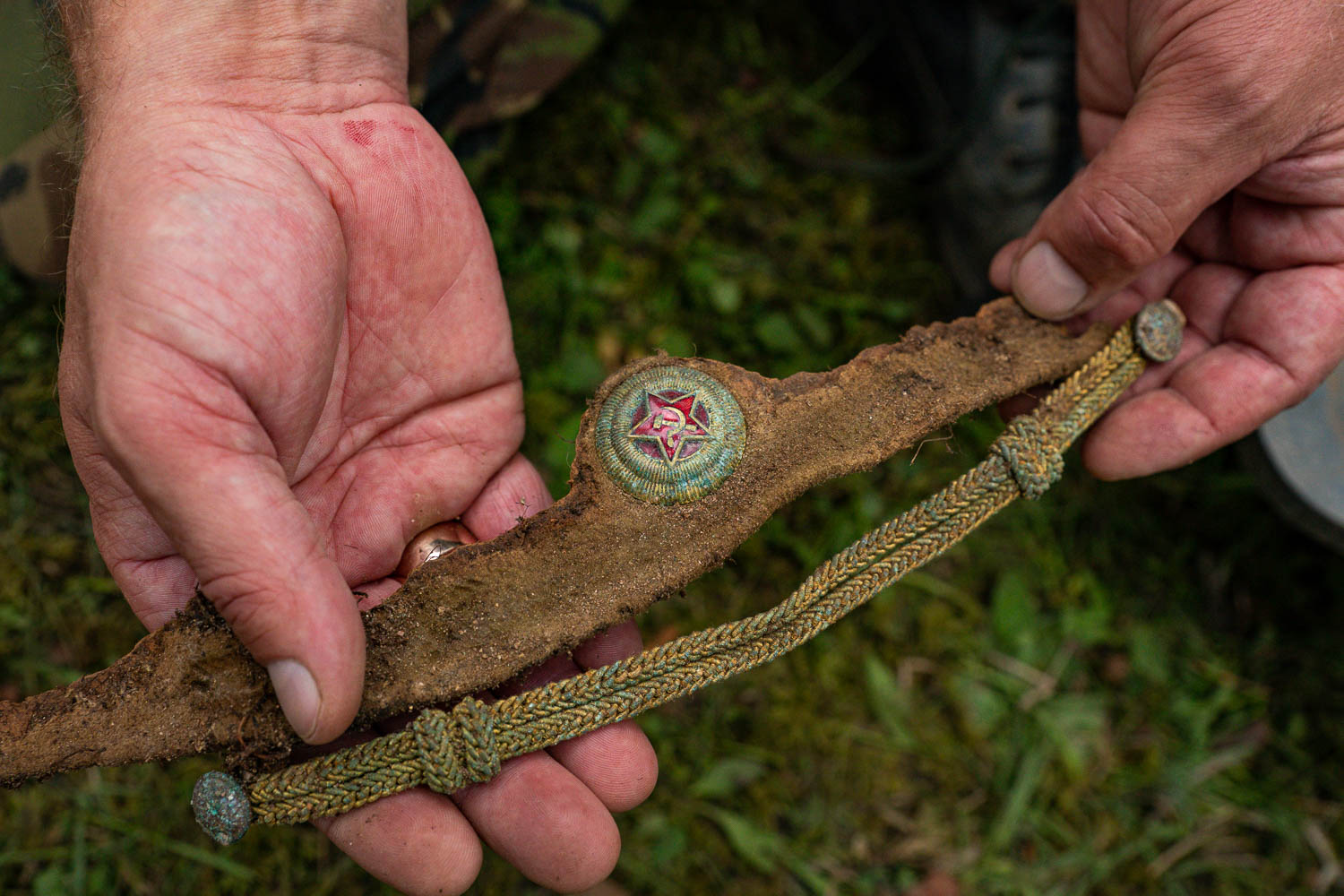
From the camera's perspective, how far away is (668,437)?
89.4 inches

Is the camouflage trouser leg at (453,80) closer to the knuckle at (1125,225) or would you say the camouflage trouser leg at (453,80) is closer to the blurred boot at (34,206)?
the blurred boot at (34,206)

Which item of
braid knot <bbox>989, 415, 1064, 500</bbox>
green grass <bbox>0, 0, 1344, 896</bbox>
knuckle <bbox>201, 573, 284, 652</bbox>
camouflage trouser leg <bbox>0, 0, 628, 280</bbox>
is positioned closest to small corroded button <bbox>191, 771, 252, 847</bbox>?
A: knuckle <bbox>201, 573, 284, 652</bbox>

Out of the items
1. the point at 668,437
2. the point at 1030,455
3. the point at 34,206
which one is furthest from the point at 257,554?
the point at 34,206

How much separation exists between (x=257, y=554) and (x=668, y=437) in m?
1.00

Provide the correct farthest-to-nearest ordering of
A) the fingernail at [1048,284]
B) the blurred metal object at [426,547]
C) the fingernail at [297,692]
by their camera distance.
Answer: the fingernail at [1048,284]
the blurred metal object at [426,547]
the fingernail at [297,692]

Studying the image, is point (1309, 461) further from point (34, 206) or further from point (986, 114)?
point (34, 206)

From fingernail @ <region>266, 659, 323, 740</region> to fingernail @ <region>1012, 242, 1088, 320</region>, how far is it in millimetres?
2115

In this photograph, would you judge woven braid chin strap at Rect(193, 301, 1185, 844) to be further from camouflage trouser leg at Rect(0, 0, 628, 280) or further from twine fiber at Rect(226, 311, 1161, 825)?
camouflage trouser leg at Rect(0, 0, 628, 280)

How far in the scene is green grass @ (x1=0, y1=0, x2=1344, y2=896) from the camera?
10.2 ft

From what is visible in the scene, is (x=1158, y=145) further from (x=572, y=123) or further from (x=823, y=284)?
(x=572, y=123)

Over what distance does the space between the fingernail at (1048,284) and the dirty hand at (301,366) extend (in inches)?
59.3

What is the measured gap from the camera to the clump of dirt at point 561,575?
1990mm

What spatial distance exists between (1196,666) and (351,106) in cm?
370

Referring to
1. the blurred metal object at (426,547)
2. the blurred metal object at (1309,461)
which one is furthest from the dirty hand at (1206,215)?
the blurred metal object at (426,547)
